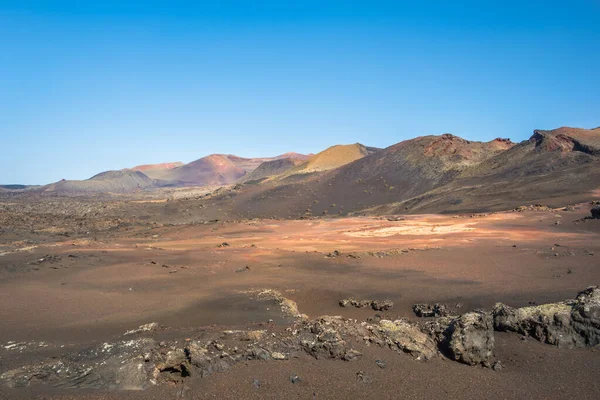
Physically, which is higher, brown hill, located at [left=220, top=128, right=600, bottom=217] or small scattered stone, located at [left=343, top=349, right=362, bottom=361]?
brown hill, located at [left=220, top=128, right=600, bottom=217]

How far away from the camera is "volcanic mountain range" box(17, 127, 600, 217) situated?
33.0m

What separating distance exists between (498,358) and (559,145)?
44.6 meters

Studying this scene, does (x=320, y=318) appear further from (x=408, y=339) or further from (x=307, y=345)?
(x=408, y=339)

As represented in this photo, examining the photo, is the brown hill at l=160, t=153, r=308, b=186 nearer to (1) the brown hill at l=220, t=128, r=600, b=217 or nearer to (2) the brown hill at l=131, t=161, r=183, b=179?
(2) the brown hill at l=131, t=161, r=183, b=179

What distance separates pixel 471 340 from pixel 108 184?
133436mm

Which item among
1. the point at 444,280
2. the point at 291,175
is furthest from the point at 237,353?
the point at 291,175

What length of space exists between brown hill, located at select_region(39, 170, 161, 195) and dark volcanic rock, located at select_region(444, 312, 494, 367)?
365 feet

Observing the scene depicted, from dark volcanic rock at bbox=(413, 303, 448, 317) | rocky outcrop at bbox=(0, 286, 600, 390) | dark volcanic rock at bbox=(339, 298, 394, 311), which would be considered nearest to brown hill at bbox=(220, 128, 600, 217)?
dark volcanic rock at bbox=(339, 298, 394, 311)

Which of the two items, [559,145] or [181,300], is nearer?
[181,300]

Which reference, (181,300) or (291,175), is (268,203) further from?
(181,300)

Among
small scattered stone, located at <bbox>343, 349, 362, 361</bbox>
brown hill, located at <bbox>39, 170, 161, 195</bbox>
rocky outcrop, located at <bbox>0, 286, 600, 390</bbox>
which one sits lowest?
small scattered stone, located at <bbox>343, 349, 362, 361</bbox>

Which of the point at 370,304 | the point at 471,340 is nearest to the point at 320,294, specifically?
the point at 370,304

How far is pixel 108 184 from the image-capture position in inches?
4897

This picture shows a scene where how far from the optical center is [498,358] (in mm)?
5766
